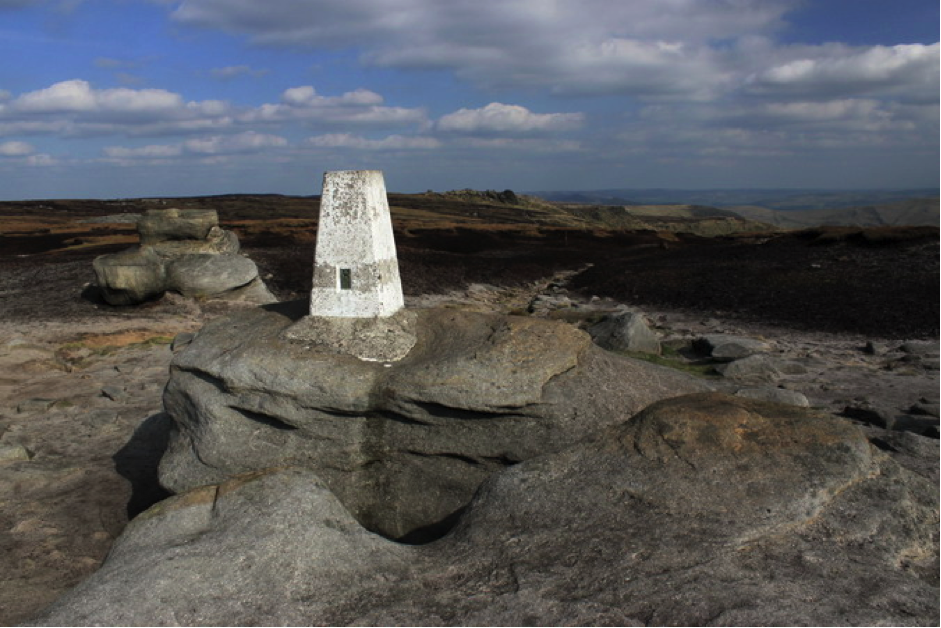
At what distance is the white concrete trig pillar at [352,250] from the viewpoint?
9469 mm

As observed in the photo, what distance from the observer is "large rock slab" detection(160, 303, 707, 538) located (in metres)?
8.61

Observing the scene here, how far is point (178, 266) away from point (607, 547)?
69.3 ft

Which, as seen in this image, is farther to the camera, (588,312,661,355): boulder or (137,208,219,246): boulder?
(137,208,219,246): boulder

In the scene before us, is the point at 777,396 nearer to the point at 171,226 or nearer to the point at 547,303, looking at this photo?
the point at 547,303

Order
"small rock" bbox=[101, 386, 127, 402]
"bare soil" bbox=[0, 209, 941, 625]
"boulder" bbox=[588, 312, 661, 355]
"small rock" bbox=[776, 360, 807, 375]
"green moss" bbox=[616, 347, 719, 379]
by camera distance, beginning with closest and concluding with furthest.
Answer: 1. "bare soil" bbox=[0, 209, 941, 625]
2. "small rock" bbox=[101, 386, 127, 402]
3. "small rock" bbox=[776, 360, 807, 375]
4. "green moss" bbox=[616, 347, 719, 379]
5. "boulder" bbox=[588, 312, 661, 355]

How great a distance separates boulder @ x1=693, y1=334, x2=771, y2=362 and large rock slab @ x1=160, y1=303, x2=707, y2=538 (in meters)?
8.07

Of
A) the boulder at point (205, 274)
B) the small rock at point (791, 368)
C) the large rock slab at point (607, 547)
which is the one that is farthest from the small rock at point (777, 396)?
the boulder at point (205, 274)

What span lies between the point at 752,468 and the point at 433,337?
16.1 feet

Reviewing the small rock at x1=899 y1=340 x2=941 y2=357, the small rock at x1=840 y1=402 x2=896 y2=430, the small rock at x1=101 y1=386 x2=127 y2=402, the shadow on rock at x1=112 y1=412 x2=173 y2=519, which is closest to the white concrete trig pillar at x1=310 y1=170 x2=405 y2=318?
the shadow on rock at x1=112 y1=412 x2=173 y2=519

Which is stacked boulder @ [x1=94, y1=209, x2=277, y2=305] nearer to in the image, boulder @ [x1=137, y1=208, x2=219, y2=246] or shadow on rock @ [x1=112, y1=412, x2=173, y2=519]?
boulder @ [x1=137, y1=208, x2=219, y2=246]

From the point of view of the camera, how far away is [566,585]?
551 centimetres

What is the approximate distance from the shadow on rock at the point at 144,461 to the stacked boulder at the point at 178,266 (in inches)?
418

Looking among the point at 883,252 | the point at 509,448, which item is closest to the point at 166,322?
the point at 509,448

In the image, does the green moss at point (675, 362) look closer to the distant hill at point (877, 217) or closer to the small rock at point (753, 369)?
the small rock at point (753, 369)
